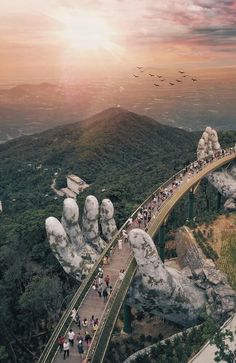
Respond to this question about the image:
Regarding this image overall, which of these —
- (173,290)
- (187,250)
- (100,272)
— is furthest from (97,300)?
(187,250)

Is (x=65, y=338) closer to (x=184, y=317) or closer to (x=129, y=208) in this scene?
(x=184, y=317)

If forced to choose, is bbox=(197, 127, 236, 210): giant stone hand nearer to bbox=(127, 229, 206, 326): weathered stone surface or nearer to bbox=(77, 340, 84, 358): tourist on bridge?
bbox=(127, 229, 206, 326): weathered stone surface

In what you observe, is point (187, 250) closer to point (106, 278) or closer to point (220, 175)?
point (106, 278)

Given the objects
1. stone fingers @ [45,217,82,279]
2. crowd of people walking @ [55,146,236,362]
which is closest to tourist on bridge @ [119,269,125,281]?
crowd of people walking @ [55,146,236,362]

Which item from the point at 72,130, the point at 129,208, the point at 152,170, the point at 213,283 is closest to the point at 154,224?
the point at 213,283

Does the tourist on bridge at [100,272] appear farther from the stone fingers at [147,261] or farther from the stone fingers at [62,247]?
the stone fingers at [62,247]
